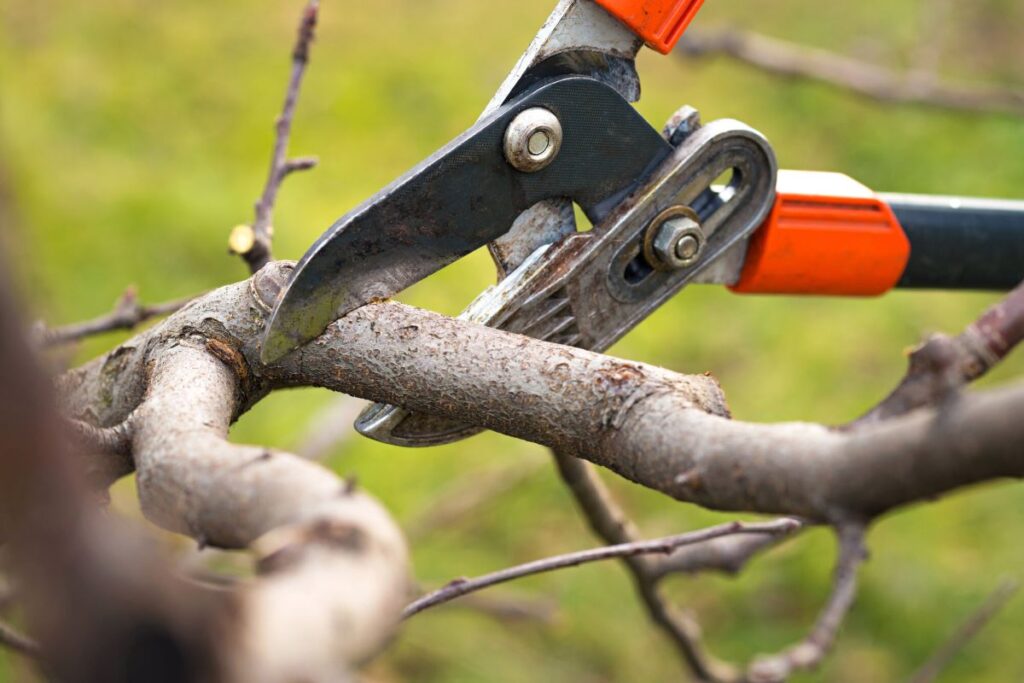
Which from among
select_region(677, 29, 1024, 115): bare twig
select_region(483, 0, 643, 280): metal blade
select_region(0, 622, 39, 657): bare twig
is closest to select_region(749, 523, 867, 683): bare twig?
select_region(483, 0, 643, 280): metal blade

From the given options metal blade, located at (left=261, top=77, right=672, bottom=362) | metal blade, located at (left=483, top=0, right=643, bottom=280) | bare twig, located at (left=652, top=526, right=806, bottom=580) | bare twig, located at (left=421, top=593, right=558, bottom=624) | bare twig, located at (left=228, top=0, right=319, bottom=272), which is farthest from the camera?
bare twig, located at (left=421, top=593, right=558, bottom=624)

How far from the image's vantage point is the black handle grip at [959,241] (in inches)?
63.3

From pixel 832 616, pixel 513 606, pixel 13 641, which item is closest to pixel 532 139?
pixel 832 616

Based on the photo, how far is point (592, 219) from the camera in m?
1.43

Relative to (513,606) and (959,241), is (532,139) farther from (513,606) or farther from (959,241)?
(513,606)

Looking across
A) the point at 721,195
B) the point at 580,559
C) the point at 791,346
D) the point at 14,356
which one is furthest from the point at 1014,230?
the point at 791,346

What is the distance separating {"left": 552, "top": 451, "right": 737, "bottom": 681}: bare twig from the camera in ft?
6.01

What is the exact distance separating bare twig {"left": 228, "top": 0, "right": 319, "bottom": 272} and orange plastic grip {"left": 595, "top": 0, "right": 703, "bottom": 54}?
0.68 metres

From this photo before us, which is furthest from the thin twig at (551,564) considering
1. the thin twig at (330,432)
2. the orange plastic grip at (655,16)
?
the thin twig at (330,432)

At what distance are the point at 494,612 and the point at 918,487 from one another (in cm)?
201

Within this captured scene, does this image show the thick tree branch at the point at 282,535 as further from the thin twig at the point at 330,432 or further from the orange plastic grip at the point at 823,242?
the thin twig at the point at 330,432

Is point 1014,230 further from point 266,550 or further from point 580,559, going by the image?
point 266,550

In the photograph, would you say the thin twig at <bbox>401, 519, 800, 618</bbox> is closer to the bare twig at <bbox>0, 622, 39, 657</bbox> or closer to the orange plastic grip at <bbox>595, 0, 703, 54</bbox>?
the bare twig at <bbox>0, 622, 39, 657</bbox>

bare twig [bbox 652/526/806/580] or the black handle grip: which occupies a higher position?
the black handle grip
